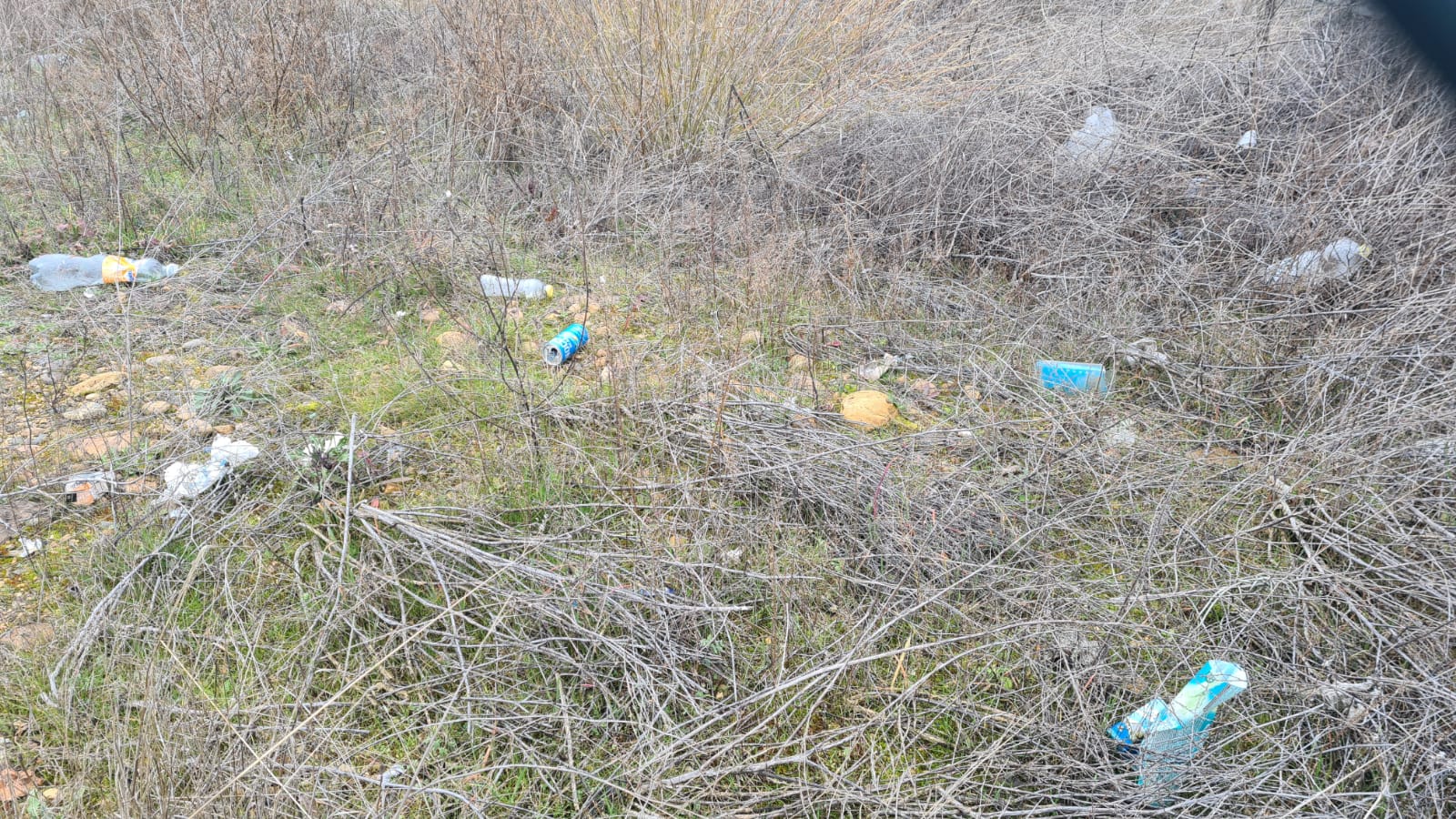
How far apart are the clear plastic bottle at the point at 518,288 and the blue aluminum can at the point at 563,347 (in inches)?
18.7

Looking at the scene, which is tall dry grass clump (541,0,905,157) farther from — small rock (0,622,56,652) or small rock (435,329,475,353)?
small rock (0,622,56,652)

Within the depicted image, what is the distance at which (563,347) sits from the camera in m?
2.80

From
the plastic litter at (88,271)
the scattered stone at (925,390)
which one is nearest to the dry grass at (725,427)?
the scattered stone at (925,390)

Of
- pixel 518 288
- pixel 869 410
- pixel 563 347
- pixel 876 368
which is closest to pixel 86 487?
pixel 563 347

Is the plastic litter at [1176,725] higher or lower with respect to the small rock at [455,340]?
higher

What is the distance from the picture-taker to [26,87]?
4.54 meters

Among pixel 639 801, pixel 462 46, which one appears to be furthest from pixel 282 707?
pixel 462 46

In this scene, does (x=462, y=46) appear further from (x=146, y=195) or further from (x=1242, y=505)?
(x=1242, y=505)

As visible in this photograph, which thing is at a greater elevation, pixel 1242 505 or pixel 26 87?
pixel 26 87

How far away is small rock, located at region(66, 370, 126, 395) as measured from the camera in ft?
8.62

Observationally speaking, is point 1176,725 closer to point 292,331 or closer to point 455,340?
point 455,340

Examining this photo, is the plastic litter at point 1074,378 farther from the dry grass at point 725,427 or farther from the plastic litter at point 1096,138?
the plastic litter at point 1096,138

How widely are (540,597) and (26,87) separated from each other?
4794mm

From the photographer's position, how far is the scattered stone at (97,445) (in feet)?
7.39
